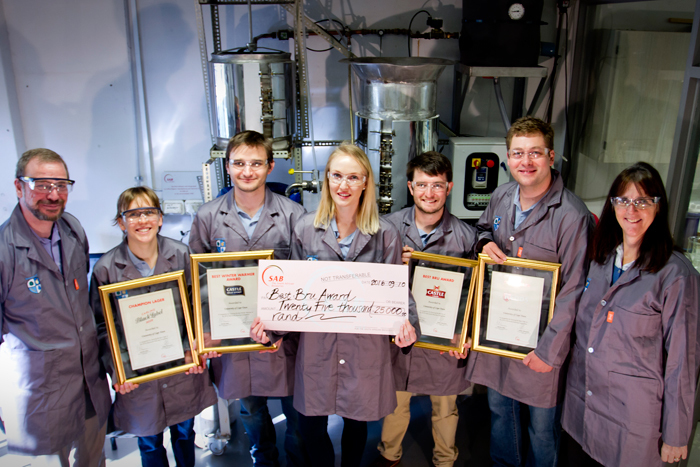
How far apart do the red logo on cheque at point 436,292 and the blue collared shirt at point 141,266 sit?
116 centimetres

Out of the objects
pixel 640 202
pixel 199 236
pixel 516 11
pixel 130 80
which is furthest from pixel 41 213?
pixel 516 11

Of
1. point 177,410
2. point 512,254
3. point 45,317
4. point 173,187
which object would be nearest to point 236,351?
point 177,410

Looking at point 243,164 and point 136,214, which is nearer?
point 136,214

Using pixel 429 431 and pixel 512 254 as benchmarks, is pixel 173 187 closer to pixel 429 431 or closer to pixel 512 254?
pixel 429 431

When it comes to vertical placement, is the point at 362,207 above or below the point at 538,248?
above

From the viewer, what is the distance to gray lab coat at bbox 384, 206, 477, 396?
228 cm

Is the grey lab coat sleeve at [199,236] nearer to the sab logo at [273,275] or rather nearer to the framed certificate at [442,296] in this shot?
the sab logo at [273,275]

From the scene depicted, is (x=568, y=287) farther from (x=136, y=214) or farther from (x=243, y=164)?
(x=136, y=214)

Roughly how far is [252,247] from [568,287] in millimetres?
1325

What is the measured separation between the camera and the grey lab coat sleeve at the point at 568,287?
199 cm

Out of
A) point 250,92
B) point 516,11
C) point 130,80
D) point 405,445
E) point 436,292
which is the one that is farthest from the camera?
point 130,80

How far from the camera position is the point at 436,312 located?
221 cm

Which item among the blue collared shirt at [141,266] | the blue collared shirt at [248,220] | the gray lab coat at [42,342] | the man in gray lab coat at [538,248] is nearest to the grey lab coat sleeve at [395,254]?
the man in gray lab coat at [538,248]

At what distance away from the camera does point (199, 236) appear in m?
2.27
